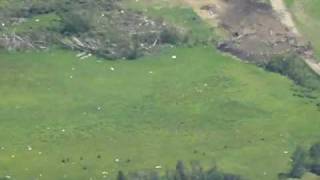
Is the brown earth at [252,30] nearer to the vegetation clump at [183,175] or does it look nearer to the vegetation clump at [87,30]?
the vegetation clump at [87,30]

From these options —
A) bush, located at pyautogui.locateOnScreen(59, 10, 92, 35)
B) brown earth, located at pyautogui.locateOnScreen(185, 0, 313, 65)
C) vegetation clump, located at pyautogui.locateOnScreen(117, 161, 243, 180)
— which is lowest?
brown earth, located at pyautogui.locateOnScreen(185, 0, 313, 65)

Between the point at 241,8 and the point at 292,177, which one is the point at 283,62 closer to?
the point at 241,8

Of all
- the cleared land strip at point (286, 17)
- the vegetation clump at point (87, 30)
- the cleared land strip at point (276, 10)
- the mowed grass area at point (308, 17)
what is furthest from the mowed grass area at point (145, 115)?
the mowed grass area at point (308, 17)

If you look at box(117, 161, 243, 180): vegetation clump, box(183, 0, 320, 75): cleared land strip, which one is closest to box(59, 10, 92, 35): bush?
box(183, 0, 320, 75): cleared land strip

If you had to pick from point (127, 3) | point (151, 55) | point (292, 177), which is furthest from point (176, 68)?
point (292, 177)

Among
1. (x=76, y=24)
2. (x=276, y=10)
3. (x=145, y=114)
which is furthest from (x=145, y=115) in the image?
(x=276, y=10)

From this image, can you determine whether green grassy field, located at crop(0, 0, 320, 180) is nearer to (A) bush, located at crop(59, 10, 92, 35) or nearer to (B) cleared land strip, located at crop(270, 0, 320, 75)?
(A) bush, located at crop(59, 10, 92, 35)
